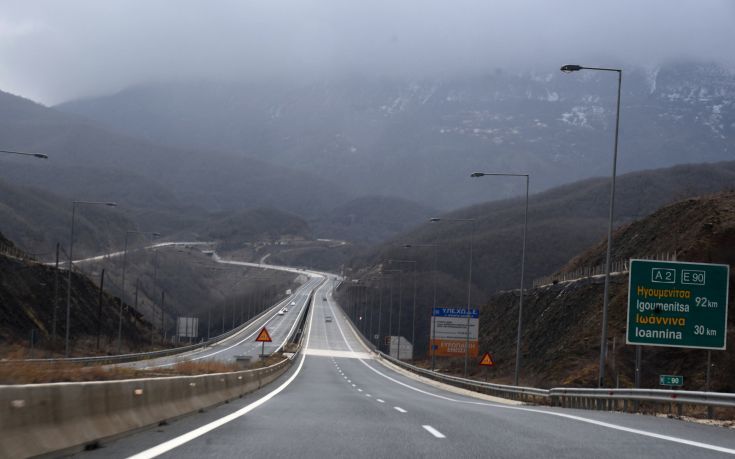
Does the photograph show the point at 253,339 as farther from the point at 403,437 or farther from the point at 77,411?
the point at 77,411

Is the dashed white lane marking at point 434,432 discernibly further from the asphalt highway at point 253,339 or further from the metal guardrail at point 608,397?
the asphalt highway at point 253,339

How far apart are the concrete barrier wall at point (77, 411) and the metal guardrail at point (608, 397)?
35.4 ft

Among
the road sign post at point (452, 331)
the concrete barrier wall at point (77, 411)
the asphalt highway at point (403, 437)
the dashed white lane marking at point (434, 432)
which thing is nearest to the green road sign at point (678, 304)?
the asphalt highway at point (403, 437)

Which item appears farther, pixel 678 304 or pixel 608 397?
pixel 678 304

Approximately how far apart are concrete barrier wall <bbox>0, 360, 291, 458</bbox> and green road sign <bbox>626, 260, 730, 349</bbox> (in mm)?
15935

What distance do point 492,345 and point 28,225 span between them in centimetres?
8742

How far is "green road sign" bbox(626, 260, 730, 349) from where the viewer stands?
93.5 feet

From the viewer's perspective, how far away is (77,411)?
1106cm

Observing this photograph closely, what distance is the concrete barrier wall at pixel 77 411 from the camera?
30.1ft

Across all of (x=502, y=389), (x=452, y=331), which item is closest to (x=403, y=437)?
(x=502, y=389)

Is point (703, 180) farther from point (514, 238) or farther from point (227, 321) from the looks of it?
point (227, 321)

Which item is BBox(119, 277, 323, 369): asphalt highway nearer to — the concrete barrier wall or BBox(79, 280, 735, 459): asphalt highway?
BBox(79, 280, 735, 459): asphalt highway

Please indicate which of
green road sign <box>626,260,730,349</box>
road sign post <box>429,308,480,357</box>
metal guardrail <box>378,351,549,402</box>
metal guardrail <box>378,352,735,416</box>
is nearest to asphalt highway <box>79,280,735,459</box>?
metal guardrail <box>378,352,735,416</box>

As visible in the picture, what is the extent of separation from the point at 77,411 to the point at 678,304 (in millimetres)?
21864
